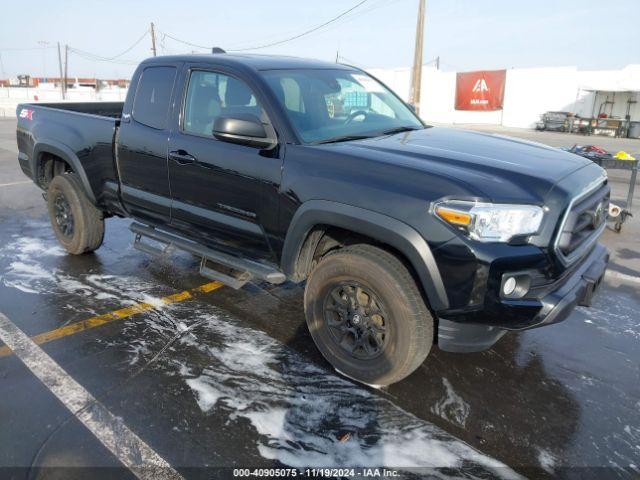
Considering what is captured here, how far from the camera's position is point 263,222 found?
131 inches

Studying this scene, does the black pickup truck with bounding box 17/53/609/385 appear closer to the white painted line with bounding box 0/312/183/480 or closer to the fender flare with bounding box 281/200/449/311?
the fender flare with bounding box 281/200/449/311

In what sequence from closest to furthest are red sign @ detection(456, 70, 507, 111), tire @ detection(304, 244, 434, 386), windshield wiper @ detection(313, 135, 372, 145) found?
tire @ detection(304, 244, 434, 386) → windshield wiper @ detection(313, 135, 372, 145) → red sign @ detection(456, 70, 507, 111)

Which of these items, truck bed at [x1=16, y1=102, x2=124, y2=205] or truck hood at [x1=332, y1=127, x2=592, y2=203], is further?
truck bed at [x1=16, y1=102, x2=124, y2=205]

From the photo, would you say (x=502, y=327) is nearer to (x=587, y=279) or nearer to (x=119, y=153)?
(x=587, y=279)

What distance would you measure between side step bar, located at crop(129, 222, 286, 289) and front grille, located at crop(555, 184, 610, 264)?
5.65ft

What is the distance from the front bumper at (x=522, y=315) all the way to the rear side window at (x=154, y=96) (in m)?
2.73

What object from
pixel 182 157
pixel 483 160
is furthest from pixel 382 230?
pixel 182 157

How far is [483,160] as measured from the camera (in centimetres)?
288

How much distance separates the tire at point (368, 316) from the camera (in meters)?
2.80

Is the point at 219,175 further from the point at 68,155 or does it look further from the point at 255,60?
the point at 68,155

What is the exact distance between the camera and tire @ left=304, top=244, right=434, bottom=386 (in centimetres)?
280

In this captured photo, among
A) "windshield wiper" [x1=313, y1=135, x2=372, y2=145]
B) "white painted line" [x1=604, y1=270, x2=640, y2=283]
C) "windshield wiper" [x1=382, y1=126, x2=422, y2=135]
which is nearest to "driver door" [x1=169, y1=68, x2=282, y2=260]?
"windshield wiper" [x1=313, y1=135, x2=372, y2=145]

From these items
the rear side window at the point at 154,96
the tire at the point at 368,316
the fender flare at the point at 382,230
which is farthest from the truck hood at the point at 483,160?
the rear side window at the point at 154,96

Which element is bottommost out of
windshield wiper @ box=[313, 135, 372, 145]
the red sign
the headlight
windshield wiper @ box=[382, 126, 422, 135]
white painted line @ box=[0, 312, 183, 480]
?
white painted line @ box=[0, 312, 183, 480]
